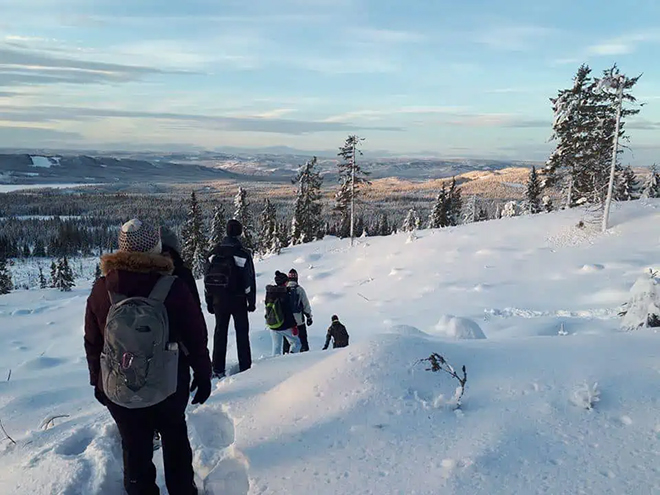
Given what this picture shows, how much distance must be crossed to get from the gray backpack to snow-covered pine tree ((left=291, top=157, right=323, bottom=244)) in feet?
131

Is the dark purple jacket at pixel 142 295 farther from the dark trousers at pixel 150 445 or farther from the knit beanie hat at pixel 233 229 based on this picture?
the knit beanie hat at pixel 233 229

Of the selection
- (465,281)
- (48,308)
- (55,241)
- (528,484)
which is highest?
(528,484)

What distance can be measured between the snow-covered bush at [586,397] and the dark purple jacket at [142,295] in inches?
124

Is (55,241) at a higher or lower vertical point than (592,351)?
lower

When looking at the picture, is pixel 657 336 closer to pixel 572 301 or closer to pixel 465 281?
pixel 572 301

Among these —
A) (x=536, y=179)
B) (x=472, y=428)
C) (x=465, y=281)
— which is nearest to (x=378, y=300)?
(x=465, y=281)

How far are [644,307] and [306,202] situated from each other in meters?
38.2

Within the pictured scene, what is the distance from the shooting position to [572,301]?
14586 millimetres

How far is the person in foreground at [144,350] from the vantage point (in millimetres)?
2645

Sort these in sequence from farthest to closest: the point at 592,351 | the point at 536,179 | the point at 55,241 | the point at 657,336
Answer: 1. the point at 55,241
2. the point at 536,179
3. the point at 657,336
4. the point at 592,351

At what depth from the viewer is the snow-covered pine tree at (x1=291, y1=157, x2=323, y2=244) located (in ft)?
140

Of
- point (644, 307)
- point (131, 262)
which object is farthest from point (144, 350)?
point (644, 307)

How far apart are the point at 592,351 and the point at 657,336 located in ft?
4.38

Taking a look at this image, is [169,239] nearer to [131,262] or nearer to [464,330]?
[131,262]
